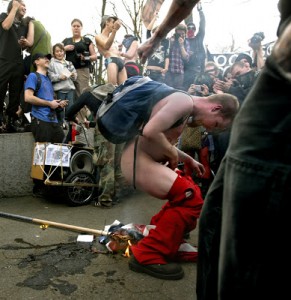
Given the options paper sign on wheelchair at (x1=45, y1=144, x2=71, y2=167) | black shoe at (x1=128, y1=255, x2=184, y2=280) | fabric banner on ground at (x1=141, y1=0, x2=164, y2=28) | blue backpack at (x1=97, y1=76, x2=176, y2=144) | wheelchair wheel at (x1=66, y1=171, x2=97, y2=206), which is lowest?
wheelchair wheel at (x1=66, y1=171, x2=97, y2=206)

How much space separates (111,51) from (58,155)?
165 cm

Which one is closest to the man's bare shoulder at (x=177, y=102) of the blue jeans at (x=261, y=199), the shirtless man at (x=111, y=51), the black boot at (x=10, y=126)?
the blue jeans at (x=261, y=199)

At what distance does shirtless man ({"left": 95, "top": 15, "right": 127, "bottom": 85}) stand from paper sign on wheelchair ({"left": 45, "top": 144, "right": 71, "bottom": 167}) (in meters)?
1.11

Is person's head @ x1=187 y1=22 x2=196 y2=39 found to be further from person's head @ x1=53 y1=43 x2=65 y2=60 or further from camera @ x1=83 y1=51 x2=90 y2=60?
person's head @ x1=53 y1=43 x2=65 y2=60

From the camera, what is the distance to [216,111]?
9.95ft

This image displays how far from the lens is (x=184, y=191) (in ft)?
9.62

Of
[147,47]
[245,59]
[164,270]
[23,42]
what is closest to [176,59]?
[245,59]

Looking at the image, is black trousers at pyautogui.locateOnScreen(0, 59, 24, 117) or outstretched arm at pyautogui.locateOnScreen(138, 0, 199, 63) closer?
outstretched arm at pyautogui.locateOnScreen(138, 0, 199, 63)

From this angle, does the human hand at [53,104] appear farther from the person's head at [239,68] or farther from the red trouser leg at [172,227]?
the red trouser leg at [172,227]

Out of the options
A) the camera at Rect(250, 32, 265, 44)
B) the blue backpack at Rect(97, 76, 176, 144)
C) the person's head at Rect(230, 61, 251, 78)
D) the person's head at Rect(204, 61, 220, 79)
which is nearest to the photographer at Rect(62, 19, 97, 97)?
the person's head at Rect(204, 61, 220, 79)

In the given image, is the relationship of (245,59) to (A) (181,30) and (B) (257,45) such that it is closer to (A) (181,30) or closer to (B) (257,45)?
(B) (257,45)

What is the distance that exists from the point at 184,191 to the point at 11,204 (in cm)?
295

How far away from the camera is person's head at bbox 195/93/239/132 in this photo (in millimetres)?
3023

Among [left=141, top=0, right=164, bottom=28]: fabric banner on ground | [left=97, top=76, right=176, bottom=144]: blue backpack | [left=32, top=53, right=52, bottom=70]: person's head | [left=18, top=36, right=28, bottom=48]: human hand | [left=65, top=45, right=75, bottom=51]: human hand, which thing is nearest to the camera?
[left=141, top=0, right=164, bottom=28]: fabric banner on ground
